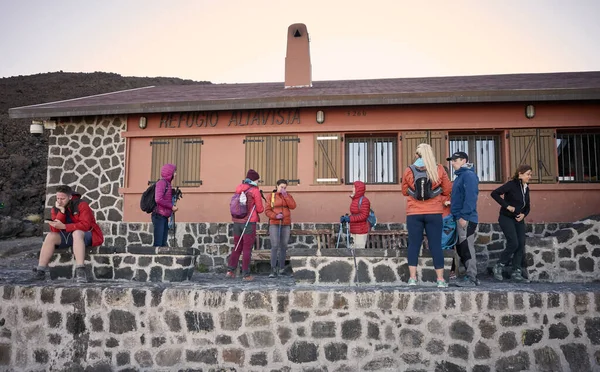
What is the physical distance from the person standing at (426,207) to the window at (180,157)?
555cm

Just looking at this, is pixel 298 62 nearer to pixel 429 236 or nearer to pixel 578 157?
pixel 578 157

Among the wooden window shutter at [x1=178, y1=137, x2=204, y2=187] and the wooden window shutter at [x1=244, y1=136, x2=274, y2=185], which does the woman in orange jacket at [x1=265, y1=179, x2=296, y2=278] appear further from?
A: the wooden window shutter at [x1=178, y1=137, x2=204, y2=187]

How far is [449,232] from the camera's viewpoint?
616cm

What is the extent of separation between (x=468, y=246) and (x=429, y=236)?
3.36 feet

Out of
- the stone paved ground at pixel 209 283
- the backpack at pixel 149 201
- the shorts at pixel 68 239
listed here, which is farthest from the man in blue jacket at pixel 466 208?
the shorts at pixel 68 239

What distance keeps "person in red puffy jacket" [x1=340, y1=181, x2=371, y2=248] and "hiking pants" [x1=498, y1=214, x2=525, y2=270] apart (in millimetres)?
1897

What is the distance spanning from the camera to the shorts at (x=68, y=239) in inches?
235

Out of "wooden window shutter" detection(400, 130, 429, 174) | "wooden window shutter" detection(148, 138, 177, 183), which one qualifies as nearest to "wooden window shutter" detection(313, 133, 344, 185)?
"wooden window shutter" detection(400, 130, 429, 174)

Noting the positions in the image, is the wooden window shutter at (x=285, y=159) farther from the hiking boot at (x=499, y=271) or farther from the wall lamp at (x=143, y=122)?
the hiking boot at (x=499, y=271)

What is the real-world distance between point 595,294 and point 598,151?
5.32 metres

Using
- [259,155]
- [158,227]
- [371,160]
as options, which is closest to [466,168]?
[371,160]

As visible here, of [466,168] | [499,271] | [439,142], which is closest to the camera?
[466,168]

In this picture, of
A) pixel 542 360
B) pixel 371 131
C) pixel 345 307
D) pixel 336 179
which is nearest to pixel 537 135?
pixel 371 131

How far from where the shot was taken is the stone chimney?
37.2 feet
